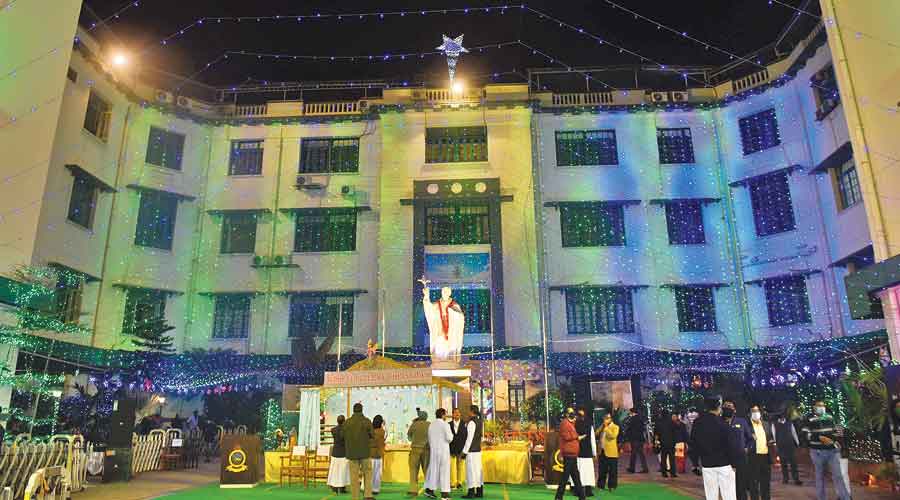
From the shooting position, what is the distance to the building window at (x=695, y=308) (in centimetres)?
2358

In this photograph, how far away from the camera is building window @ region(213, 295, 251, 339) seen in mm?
24797

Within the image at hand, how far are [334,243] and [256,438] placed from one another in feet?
39.5

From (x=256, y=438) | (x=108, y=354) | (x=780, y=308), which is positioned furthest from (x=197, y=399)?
(x=780, y=308)

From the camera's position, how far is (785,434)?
13.2 meters

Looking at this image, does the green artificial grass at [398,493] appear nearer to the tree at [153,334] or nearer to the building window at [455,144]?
the tree at [153,334]

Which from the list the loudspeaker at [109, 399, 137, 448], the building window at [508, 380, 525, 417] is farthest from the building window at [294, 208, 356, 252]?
the loudspeaker at [109, 399, 137, 448]

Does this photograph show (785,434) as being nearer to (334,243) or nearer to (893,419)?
(893,419)

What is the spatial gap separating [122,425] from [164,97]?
53.1 ft

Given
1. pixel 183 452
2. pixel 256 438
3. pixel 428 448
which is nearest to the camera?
pixel 428 448

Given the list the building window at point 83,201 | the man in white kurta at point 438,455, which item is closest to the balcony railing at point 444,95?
the building window at point 83,201

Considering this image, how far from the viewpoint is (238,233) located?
25.7m

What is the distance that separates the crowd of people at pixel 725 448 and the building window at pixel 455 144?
13.1 m

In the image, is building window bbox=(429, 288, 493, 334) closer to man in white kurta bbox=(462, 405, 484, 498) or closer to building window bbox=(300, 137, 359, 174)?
building window bbox=(300, 137, 359, 174)

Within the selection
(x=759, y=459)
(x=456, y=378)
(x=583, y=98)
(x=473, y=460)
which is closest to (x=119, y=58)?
(x=456, y=378)
